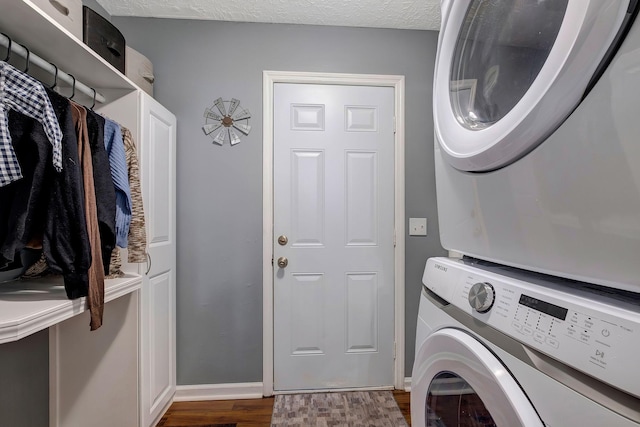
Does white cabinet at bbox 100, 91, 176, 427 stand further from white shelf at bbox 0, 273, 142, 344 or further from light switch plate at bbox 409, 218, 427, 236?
light switch plate at bbox 409, 218, 427, 236

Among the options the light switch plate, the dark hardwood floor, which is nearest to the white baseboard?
the dark hardwood floor

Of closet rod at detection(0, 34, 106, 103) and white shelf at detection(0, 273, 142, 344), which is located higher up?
closet rod at detection(0, 34, 106, 103)

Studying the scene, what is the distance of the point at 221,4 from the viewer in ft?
6.07

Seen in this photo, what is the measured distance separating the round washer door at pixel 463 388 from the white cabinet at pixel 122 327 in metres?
1.17

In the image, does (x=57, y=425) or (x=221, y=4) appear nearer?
(x=57, y=425)

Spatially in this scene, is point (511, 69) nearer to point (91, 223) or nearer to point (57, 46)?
point (91, 223)

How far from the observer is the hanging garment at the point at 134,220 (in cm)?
139

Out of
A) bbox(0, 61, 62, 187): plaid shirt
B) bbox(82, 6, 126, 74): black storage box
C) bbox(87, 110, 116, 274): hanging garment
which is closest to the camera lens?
bbox(0, 61, 62, 187): plaid shirt

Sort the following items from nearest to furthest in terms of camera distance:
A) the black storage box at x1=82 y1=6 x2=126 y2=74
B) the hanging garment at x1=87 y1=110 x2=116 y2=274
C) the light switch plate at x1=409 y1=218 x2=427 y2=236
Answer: the hanging garment at x1=87 y1=110 x2=116 y2=274 → the black storage box at x1=82 y1=6 x2=126 y2=74 → the light switch plate at x1=409 y1=218 x2=427 y2=236

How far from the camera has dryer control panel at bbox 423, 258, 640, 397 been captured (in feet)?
1.20

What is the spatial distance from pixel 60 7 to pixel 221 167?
40.0 inches

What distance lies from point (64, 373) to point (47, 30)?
4.60 ft

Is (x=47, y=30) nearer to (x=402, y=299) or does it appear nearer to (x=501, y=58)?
(x=501, y=58)

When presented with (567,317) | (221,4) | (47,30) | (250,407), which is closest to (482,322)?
(567,317)
